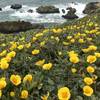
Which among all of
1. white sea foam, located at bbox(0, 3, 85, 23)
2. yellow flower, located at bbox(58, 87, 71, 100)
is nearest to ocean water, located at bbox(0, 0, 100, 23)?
white sea foam, located at bbox(0, 3, 85, 23)

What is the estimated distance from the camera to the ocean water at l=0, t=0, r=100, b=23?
179 feet

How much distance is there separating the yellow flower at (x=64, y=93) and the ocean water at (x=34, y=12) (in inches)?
1893

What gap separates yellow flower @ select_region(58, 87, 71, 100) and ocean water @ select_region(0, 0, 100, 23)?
Answer: 48091 mm

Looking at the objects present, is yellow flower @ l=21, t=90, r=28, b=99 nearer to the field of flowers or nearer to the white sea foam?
the field of flowers

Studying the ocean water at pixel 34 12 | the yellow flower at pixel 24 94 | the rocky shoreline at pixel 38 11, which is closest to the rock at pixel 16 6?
the rocky shoreline at pixel 38 11

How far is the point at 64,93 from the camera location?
13.9 ft

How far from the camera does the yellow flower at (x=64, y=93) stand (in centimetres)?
415

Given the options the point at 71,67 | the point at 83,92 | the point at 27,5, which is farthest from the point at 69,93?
the point at 27,5

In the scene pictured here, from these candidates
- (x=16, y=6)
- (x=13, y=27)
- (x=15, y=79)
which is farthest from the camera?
(x=16, y=6)

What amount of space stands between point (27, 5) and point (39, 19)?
14.7m

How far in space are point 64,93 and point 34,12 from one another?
189 ft

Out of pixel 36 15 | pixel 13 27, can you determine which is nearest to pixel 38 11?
pixel 36 15

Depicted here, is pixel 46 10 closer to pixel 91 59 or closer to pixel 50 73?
pixel 91 59

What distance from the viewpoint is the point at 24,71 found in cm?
500
